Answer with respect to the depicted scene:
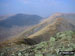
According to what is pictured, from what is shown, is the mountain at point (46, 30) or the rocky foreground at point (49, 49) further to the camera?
the mountain at point (46, 30)

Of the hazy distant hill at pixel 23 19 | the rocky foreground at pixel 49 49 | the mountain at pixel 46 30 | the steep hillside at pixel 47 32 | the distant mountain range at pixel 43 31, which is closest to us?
the rocky foreground at pixel 49 49

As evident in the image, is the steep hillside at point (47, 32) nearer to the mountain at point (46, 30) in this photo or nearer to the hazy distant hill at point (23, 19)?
the mountain at point (46, 30)

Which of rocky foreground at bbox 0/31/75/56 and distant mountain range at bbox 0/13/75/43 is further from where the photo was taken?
distant mountain range at bbox 0/13/75/43

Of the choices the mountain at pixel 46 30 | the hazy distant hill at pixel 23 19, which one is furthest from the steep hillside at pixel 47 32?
the hazy distant hill at pixel 23 19

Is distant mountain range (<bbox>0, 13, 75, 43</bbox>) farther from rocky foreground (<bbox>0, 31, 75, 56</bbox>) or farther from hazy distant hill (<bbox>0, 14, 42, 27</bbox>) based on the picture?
hazy distant hill (<bbox>0, 14, 42, 27</bbox>)

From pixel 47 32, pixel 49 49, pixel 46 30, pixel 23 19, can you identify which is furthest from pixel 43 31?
pixel 23 19

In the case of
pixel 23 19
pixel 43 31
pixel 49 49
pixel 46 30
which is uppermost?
pixel 23 19

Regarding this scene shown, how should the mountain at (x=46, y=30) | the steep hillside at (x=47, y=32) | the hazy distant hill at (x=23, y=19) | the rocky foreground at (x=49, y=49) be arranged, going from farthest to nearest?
the hazy distant hill at (x=23, y=19), the mountain at (x=46, y=30), the steep hillside at (x=47, y=32), the rocky foreground at (x=49, y=49)

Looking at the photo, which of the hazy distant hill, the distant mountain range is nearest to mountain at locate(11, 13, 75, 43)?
the distant mountain range

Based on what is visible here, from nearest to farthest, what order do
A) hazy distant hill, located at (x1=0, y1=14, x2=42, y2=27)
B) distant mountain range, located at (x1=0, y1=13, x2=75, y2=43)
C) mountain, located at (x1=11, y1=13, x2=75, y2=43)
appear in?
distant mountain range, located at (x1=0, y1=13, x2=75, y2=43)
mountain, located at (x1=11, y1=13, x2=75, y2=43)
hazy distant hill, located at (x1=0, y1=14, x2=42, y2=27)

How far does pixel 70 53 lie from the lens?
44.9 ft

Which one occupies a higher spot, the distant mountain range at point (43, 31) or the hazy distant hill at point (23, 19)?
the hazy distant hill at point (23, 19)

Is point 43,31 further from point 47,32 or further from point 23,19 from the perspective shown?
point 23,19

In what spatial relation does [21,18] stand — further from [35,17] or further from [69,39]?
[69,39]
